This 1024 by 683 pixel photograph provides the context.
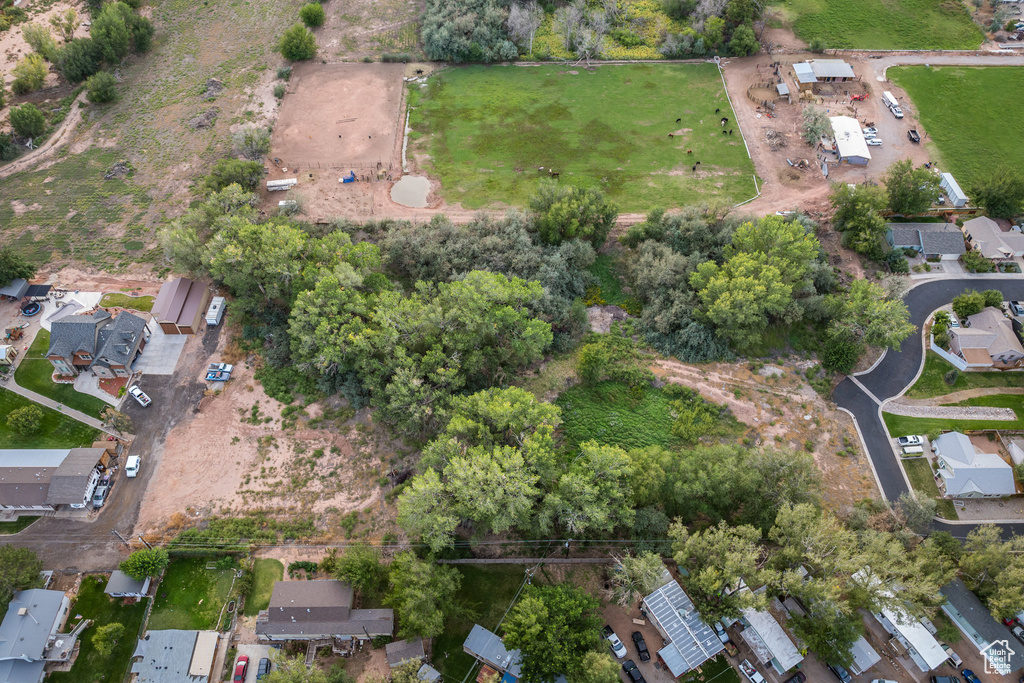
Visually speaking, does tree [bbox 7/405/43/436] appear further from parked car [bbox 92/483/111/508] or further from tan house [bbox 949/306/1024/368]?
tan house [bbox 949/306/1024/368]

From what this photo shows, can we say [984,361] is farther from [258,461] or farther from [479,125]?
[258,461]

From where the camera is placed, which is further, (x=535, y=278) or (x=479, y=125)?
(x=479, y=125)

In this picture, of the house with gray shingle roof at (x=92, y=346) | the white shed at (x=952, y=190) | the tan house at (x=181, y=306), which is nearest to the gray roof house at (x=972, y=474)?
the white shed at (x=952, y=190)

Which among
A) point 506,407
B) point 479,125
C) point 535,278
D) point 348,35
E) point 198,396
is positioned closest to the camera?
point 506,407

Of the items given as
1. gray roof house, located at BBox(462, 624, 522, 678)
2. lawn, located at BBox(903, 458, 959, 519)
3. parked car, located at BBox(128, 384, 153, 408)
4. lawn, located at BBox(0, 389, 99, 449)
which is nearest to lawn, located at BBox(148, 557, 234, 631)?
parked car, located at BBox(128, 384, 153, 408)

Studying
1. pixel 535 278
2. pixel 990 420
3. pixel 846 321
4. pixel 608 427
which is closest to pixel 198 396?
pixel 535 278

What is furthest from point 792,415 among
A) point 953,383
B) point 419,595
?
point 419,595

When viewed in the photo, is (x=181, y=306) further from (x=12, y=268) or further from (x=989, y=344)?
(x=989, y=344)
